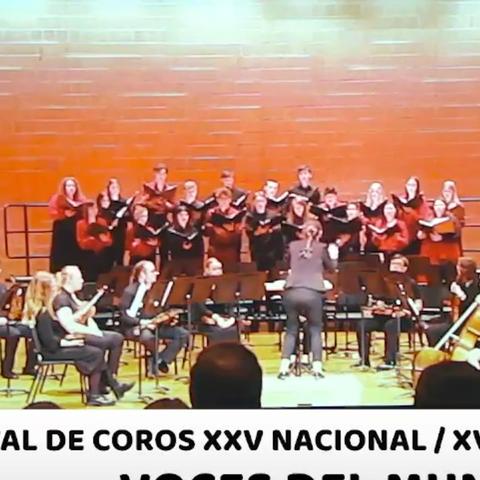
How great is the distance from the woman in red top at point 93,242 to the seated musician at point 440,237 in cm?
234

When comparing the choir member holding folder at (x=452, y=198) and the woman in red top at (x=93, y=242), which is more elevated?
the choir member holding folder at (x=452, y=198)

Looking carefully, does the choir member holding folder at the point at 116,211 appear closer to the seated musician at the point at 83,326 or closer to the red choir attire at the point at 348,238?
the seated musician at the point at 83,326

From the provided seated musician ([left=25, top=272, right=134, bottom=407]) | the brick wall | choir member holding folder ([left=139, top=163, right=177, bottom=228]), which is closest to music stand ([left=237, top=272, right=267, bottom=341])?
seated musician ([left=25, top=272, right=134, bottom=407])

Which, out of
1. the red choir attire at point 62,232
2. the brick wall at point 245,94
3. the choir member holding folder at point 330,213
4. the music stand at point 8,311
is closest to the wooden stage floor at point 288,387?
the music stand at point 8,311

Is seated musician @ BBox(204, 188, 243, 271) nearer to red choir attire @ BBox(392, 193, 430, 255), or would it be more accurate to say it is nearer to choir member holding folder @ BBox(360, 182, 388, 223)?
choir member holding folder @ BBox(360, 182, 388, 223)

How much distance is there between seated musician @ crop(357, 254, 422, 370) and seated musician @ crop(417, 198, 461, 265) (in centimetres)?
49

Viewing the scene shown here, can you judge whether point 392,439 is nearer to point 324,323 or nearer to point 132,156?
point 324,323

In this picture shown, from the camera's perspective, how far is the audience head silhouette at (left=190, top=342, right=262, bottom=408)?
8.54 ft

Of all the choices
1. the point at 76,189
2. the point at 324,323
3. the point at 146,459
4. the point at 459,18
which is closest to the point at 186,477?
the point at 146,459

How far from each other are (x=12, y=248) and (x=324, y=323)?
8.70 ft

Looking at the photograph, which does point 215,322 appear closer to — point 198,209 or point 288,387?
point 288,387

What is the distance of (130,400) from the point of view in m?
5.99

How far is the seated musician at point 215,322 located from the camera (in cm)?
618

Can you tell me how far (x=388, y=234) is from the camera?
23.5ft
